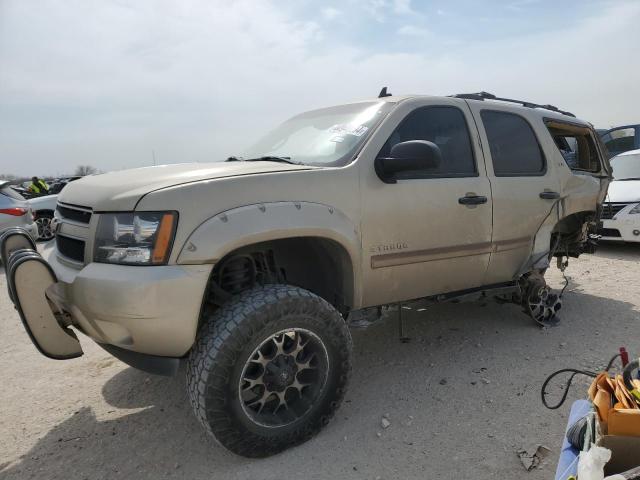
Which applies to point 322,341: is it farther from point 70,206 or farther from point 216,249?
point 70,206

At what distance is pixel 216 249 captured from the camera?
7.66ft

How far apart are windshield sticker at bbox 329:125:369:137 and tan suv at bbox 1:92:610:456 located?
0.05 feet

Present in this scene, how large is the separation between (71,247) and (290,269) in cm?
126

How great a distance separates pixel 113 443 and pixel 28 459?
0.43m

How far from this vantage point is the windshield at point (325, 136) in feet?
9.96

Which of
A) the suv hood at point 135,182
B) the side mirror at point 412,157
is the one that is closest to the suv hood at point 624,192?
the side mirror at point 412,157

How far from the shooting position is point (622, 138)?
41.2ft

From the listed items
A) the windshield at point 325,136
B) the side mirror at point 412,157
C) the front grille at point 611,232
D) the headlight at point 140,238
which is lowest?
the front grille at point 611,232

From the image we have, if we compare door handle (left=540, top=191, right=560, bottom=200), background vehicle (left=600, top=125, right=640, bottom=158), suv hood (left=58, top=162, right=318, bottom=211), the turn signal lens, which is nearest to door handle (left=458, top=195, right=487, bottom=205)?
door handle (left=540, top=191, right=560, bottom=200)

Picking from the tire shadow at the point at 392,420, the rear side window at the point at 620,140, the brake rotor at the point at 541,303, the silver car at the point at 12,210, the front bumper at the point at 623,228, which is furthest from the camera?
the rear side window at the point at 620,140

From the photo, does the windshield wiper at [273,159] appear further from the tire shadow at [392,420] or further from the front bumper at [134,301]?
the tire shadow at [392,420]

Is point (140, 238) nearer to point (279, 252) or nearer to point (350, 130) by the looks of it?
point (279, 252)

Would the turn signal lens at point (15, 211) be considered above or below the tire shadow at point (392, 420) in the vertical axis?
above

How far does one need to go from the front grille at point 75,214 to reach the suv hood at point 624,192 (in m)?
7.29
